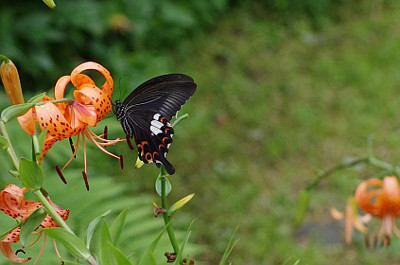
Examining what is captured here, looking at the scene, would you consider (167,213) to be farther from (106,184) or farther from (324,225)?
(324,225)

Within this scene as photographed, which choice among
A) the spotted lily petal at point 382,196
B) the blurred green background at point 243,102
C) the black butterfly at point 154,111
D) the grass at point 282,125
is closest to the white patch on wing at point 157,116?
the black butterfly at point 154,111

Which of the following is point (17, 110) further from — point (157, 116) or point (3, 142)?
point (157, 116)

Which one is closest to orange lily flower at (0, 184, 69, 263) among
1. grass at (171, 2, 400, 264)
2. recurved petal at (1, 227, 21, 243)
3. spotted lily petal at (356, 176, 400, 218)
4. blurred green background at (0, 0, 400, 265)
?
recurved petal at (1, 227, 21, 243)

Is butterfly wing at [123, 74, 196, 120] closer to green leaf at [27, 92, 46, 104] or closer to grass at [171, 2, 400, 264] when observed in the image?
green leaf at [27, 92, 46, 104]

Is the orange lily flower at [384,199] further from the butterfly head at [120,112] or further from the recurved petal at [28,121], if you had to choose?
the recurved petal at [28,121]

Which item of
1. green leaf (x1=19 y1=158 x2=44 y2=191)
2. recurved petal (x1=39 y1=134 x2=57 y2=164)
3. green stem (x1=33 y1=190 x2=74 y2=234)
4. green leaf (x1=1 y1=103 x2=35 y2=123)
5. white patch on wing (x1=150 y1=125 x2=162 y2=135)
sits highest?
white patch on wing (x1=150 y1=125 x2=162 y2=135)

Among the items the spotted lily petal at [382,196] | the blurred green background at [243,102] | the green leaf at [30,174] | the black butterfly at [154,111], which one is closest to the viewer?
the green leaf at [30,174]
